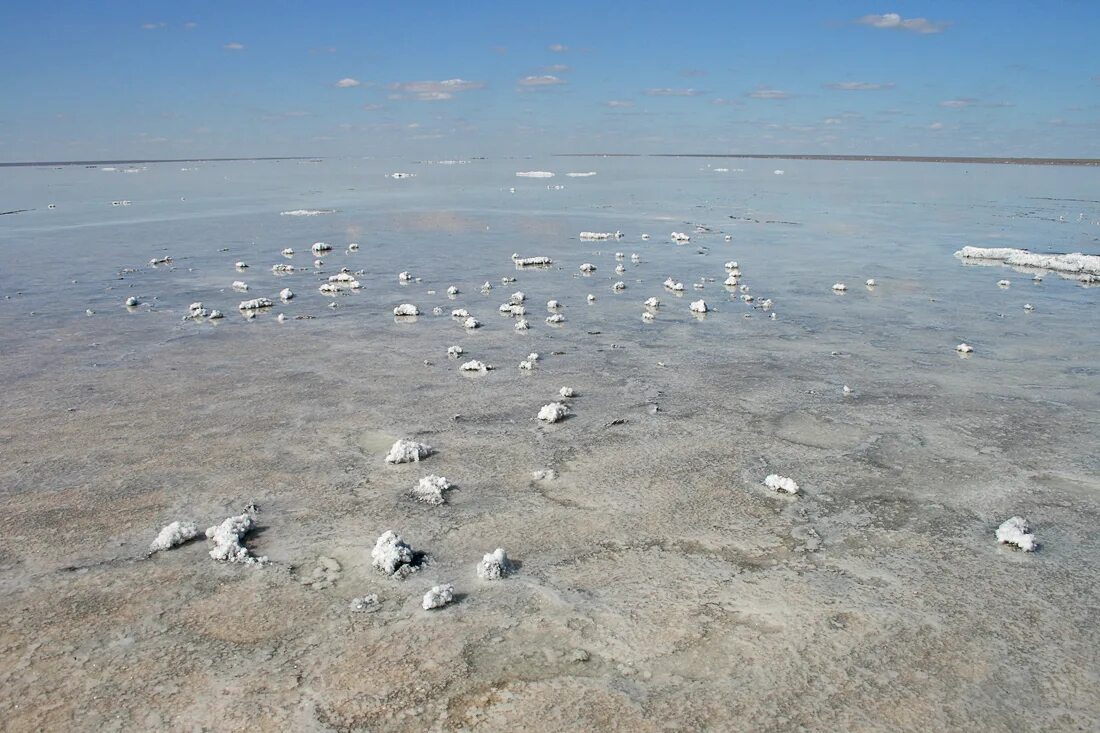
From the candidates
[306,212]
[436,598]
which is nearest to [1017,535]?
[436,598]

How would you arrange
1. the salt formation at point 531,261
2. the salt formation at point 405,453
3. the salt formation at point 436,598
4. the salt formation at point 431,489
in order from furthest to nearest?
the salt formation at point 531,261, the salt formation at point 405,453, the salt formation at point 431,489, the salt formation at point 436,598

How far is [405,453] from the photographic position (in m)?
6.30

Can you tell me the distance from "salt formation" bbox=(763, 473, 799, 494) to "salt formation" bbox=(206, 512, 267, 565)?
369 centimetres

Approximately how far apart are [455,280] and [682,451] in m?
10.0

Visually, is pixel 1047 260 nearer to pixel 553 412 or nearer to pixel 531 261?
pixel 531 261

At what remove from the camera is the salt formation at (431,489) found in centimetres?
559

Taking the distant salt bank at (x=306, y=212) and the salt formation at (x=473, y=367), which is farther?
the distant salt bank at (x=306, y=212)

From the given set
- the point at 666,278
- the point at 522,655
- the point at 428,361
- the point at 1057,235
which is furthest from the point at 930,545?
the point at 1057,235

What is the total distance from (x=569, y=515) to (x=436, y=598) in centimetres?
142

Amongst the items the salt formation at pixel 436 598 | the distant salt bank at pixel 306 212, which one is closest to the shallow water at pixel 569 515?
the salt formation at pixel 436 598

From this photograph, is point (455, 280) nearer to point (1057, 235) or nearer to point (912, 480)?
point (912, 480)

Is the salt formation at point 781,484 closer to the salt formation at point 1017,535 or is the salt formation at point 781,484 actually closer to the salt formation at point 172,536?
the salt formation at point 1017,535

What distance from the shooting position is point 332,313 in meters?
12.4

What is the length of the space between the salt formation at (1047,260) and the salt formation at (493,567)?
15911mm
